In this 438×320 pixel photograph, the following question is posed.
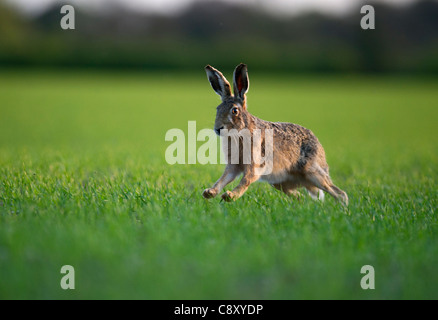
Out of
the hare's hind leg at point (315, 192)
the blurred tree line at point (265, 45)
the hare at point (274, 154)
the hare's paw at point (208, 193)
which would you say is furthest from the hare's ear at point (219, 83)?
the blurred tree line at point (265, 45)

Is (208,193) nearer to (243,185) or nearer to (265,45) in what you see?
(243,185)

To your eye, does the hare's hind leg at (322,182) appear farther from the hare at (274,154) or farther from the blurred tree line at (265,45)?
the blurred tree line at (265,45)

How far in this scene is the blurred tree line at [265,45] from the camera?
53406mm

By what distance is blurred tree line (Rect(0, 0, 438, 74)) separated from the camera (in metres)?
53.4

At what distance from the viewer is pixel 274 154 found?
6.05m

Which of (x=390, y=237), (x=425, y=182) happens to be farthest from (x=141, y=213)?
(x=425, y=182)

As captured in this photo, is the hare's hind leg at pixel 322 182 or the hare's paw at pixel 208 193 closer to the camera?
the hare's paw at pixel 208 193

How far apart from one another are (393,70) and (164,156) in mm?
48028

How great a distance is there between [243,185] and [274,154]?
704mm

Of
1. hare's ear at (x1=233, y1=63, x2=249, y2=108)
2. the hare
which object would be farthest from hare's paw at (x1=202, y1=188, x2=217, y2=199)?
hare's ear at (x1=233, y1=63, x2=249, y2=108)

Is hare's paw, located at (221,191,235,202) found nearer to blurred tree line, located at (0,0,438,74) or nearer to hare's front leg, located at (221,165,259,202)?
hare's front leg, located at (221,165,259,202)

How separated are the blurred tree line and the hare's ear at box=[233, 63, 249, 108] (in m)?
45.8

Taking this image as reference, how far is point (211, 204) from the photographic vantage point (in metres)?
5.76

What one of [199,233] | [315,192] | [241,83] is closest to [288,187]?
[315,192]
